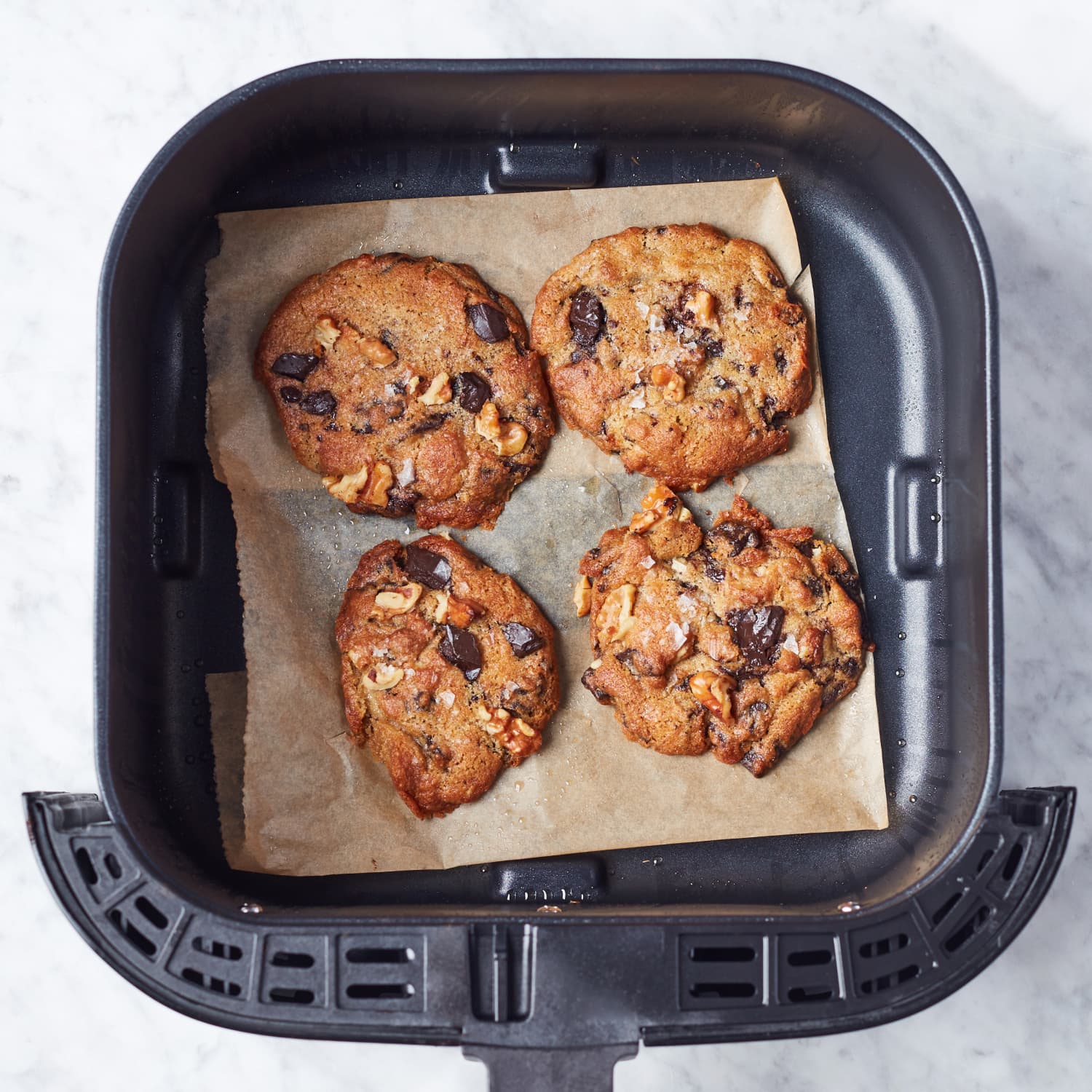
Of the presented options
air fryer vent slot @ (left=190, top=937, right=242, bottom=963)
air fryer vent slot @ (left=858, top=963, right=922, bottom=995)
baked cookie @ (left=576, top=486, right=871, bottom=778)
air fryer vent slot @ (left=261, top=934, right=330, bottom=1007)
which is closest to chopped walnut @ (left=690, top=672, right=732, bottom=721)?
baked cookie @ (left=576, top=486, right=871, bottom=778)

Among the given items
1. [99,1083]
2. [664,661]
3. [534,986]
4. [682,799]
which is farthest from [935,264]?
[99,1083]

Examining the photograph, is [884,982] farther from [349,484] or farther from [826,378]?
[349,484]

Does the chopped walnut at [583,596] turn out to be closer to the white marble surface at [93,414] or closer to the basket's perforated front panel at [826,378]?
the basket's perforated front panel at [826,378]

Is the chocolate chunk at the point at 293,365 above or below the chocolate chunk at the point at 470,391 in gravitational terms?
above

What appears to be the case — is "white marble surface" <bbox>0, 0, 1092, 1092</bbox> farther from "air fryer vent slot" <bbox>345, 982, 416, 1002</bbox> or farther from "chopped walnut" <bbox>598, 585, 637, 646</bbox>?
"chopped walnut" <bbox>598, 585, 637, 646</bbox>

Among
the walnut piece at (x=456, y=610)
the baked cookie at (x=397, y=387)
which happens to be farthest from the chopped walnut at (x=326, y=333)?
the walnut piece at (x=456, y=610)

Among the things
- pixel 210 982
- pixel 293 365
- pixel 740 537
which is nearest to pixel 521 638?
pixel 740 537
